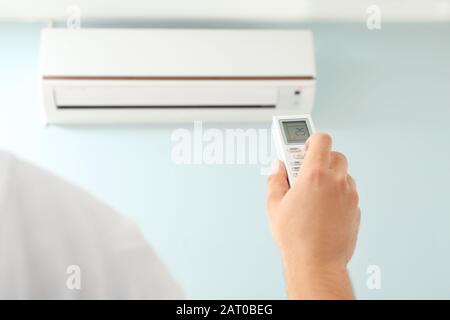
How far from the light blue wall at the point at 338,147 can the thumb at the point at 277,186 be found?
3.49ft

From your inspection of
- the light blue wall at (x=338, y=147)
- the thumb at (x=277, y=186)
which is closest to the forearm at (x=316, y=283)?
the thumb at (x=277, y=186)

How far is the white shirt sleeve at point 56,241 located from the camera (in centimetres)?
36

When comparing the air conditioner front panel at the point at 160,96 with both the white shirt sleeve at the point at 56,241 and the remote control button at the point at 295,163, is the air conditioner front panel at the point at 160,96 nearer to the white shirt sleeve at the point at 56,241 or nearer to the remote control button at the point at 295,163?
the remote control button at the point at 295,163

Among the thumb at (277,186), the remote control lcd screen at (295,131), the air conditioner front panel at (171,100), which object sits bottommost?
the thumb at (277,186)

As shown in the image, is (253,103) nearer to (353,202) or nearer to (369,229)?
(369,229)

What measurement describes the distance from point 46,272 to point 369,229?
1.64 meters

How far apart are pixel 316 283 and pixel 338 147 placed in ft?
4.83

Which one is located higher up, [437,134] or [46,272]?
[437,134]

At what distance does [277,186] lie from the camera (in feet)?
2.46

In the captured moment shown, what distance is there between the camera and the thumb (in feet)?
2.30

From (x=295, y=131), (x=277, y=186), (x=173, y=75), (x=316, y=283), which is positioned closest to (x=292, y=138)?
(x=295, y=131)

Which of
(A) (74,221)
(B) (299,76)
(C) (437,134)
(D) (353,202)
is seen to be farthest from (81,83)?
(A) (74,221)

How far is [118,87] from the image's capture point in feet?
6.25

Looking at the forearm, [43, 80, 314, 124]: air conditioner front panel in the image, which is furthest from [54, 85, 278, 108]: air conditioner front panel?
the forearm
